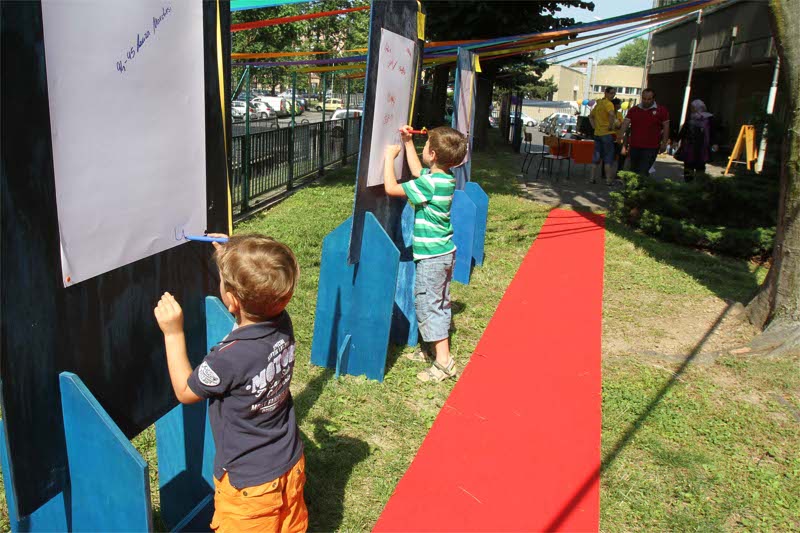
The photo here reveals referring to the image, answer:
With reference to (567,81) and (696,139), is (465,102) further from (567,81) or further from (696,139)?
(567,81)

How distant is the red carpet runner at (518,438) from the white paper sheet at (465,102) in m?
2.05

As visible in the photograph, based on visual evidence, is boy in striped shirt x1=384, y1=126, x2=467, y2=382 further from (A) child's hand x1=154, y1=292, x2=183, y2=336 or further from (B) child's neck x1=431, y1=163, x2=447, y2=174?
(A) child's hand x1=154, y1=292, x2=183, y2=336

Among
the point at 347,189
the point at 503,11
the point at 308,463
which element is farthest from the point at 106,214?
the point at 503,11

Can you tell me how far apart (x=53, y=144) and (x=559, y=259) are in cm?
677

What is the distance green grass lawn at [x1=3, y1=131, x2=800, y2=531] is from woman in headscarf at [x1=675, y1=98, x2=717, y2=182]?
564 centimetres

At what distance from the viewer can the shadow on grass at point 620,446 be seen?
3.02 m

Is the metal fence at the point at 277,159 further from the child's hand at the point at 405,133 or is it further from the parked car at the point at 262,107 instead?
the parked car at the point at 262,107

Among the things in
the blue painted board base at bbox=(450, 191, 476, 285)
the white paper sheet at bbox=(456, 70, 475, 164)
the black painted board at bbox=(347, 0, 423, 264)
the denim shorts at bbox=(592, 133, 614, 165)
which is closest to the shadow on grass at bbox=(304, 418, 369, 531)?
the black painted board at bbox=(347, 0, 423, 264)

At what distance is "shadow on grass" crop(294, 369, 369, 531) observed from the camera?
2.90 metres

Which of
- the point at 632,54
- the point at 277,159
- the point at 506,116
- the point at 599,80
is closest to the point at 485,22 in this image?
the point at 506,116

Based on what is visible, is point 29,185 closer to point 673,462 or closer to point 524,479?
point 524,479

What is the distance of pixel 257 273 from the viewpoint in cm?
188

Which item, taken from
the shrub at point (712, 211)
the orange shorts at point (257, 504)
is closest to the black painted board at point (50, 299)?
the orange shorts at point (257, 504)

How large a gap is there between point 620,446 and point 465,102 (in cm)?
444
